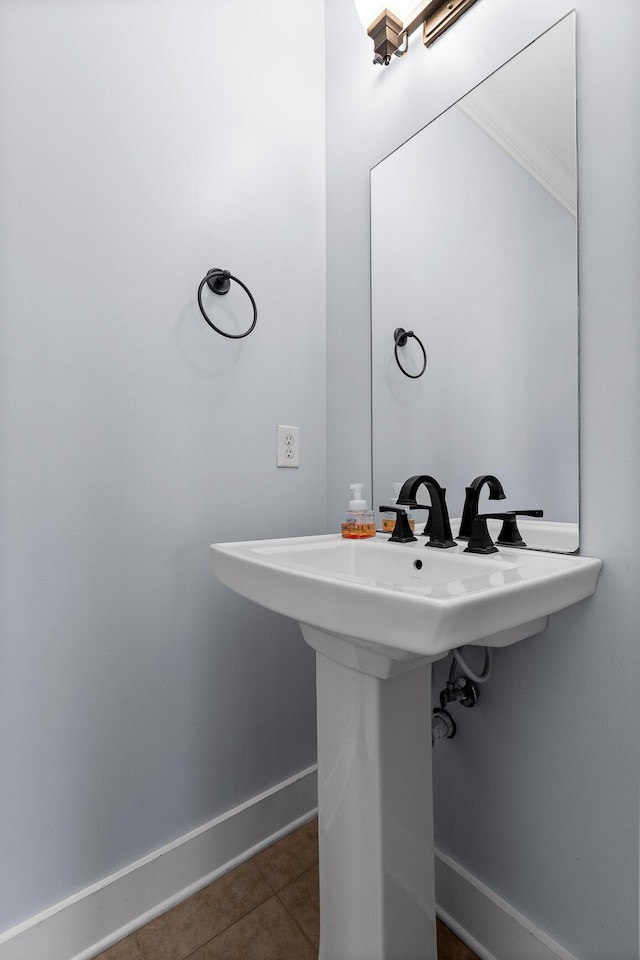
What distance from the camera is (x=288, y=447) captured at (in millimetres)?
1392

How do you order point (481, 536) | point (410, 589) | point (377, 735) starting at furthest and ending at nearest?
point (481, 536) < point (377, 735) < point (410, 589)

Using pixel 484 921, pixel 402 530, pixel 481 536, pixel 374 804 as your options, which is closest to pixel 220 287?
pixel 402 530

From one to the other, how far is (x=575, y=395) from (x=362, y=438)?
608 millimetres

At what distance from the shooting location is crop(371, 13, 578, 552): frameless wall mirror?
91 centimetres

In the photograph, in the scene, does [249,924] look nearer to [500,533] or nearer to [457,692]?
[457,692]

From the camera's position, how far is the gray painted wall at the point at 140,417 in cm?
95

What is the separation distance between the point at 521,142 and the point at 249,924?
1787 millimetres

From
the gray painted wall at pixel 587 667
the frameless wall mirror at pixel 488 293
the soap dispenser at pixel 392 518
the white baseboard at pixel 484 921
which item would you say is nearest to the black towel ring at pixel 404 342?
the frameless wall mirror at pixel 488 293

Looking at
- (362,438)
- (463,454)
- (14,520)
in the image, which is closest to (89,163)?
(14,520)

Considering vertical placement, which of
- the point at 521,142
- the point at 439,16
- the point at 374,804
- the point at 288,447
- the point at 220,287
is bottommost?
the point at 374,804

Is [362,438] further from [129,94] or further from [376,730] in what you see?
[129,94]

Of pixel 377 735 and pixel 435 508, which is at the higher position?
pixel 435 508

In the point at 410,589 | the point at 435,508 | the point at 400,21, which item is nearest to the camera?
the point at 410,589

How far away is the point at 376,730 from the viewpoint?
0.82 meters
